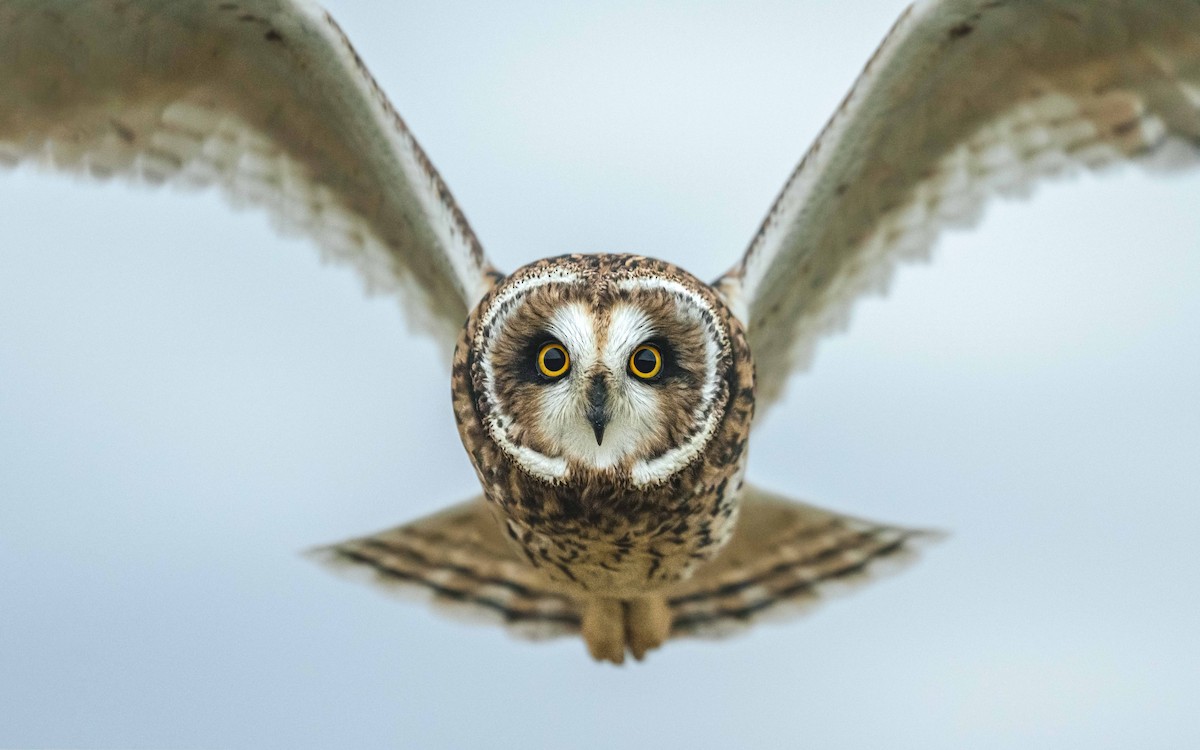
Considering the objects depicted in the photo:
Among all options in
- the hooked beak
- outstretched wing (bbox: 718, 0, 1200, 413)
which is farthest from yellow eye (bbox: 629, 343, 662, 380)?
outstretched wing (bbox: 718, 0, 1200, 413)

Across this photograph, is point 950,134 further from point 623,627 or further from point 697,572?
point 623,627

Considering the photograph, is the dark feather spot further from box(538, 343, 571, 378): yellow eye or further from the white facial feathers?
box(538, 343, 571, 378): yellow eye

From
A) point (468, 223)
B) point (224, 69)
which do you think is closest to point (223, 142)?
point (224, 69)

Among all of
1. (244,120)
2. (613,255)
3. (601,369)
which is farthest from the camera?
(244,120)

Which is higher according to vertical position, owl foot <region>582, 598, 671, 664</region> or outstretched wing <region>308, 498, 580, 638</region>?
outstretched wing <region>308, 498, 580, 638</region>

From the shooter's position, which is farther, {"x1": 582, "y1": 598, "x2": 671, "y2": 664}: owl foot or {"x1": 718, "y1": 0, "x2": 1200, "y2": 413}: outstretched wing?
{"x1": 582, "y1": 598, "x2": 671, "y2": 664}: owl foot

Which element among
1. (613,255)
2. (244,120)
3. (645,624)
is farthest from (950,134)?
(244,120)

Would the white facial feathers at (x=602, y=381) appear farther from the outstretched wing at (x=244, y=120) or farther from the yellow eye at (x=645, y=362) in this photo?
the outstretched wing at (x=244, y=120)
